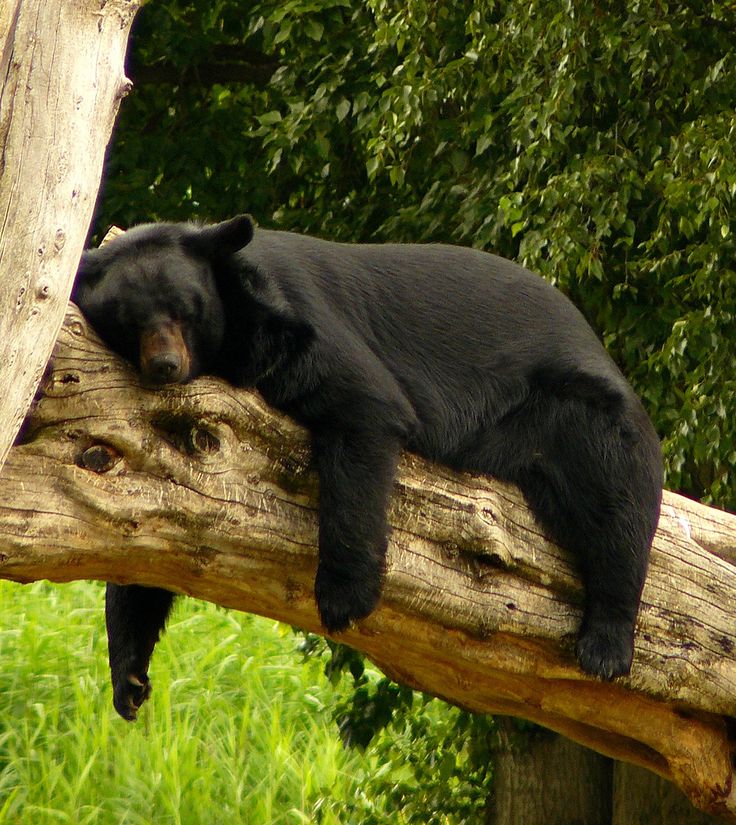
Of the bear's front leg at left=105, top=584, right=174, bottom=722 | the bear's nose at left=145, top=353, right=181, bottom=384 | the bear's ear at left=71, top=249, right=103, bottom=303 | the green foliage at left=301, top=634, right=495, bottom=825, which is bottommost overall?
the green foliage at left=301, top=634, right=495, bottom=825

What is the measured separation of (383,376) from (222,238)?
2.03ft

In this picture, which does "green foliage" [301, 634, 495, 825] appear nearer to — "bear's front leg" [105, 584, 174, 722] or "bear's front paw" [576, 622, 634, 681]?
"bear's front leg" [105, 584, 174, 722]

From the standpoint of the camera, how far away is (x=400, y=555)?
357 centimetres

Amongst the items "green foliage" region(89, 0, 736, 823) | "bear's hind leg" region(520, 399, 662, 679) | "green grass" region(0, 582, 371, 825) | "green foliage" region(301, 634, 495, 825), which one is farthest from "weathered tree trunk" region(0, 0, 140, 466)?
"green grass" region(0, 582, 371, 825)

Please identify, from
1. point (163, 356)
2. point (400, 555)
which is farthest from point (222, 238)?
point (400, 555)

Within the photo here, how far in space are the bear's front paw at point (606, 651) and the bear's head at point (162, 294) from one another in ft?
4.66

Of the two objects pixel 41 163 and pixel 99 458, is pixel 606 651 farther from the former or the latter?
pixel 41 163

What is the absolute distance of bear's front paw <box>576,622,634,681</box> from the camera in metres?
3.73

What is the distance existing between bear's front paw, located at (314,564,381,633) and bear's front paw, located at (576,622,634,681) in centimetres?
73

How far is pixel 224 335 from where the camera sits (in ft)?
11.8

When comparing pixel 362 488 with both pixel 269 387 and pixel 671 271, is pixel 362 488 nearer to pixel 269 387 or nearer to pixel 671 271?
pixel 269 387

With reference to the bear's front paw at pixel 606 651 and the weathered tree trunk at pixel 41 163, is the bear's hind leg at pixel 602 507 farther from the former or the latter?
the weathered tree trunk at pixel 41 163

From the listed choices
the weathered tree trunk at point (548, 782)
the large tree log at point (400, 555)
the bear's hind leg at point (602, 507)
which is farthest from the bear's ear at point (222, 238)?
the weathered tree trunk at point (548, 782)

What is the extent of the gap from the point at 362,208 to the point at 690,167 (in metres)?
2.02
